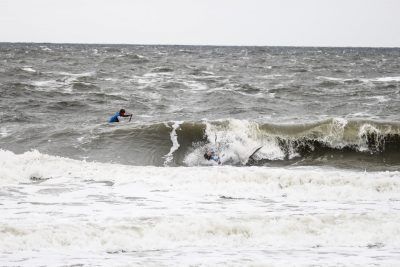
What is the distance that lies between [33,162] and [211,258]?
7162mm

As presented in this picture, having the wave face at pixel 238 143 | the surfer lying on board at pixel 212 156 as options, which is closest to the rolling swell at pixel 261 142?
the wave face at pixel 238 143

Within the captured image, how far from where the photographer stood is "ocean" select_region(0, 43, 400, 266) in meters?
7.11

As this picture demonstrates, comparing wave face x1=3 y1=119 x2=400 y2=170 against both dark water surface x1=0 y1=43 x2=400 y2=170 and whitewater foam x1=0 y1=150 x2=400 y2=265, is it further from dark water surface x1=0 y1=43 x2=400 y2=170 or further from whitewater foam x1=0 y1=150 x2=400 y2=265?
whitewater foam x1=0 y1=150 x2=400 y2=265

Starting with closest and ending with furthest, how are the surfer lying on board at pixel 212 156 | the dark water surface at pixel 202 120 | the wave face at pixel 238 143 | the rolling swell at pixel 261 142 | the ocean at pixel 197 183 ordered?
the ocean at pixel 197 183
the surfer lying on board at pixel 212 156
the wave face at pixel 238 143
the rolling swell at pixel 261 142
the dark water surface at pixel 202 120

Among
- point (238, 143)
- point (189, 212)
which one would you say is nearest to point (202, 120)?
point (238, 143)

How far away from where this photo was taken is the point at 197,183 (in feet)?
36.4

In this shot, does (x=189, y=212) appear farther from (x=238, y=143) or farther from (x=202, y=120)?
(x=202, y=120)

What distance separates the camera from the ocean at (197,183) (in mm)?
7105

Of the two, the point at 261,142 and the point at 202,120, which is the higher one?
the point at 202,120

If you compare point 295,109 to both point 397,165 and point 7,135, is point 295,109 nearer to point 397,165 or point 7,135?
point 397,165

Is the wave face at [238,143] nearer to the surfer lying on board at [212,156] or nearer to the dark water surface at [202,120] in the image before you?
the dark water surface at [202,120]

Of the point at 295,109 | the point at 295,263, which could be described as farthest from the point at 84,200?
the point at 295,109

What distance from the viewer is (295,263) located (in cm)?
645

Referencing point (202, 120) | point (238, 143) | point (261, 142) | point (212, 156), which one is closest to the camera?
point (212, 156)
